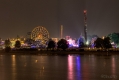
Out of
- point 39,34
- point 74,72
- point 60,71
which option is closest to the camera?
point 74,72

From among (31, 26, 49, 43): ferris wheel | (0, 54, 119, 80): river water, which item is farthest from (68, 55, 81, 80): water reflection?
(31, 26, 49, 43): ferris wheel

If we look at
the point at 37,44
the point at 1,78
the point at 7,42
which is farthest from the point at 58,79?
the point at 7,42

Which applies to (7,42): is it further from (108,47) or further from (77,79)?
(77,79)

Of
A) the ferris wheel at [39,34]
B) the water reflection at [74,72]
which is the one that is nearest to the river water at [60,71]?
the water reflection at [74,72]

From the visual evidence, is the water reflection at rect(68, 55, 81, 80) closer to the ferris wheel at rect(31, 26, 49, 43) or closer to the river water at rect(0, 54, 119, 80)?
the river water at rect(0, 54, 119, 80)

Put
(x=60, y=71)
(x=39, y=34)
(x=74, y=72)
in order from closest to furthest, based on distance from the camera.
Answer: (x=74, y=72), (x=60, y=71), (x=39, y=34)

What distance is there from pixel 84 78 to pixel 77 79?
3.65ft

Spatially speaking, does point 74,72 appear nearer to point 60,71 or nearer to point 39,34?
point 60,71

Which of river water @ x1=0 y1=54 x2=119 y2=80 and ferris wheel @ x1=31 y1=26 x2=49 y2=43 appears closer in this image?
river water @ x1=0 y1=54 x2=119 y2=80

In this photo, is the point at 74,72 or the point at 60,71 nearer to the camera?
the point at 74,72

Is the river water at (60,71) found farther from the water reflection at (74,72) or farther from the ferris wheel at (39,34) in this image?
the ferris wheel at (39,34)

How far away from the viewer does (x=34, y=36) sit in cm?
12550

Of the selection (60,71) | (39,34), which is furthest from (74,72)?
(39,34)

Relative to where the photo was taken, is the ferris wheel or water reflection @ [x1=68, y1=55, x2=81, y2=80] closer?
water reflection @ [x1=68, y1=55, x2=81, y2=80]
